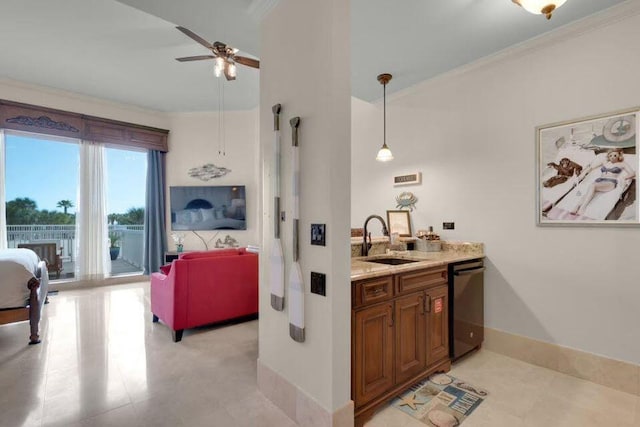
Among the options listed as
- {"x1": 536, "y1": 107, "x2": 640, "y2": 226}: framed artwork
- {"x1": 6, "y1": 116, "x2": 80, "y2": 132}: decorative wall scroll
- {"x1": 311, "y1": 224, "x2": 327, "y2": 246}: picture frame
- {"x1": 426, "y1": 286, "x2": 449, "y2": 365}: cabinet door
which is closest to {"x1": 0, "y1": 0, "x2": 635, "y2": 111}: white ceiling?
{"x1": 6, "y1": 116, "x2": 80, "y2": 132}: decorative wall scroll

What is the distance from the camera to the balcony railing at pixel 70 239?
193 inches

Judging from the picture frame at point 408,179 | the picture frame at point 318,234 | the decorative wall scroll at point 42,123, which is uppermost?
the decorative wall scroll at point 42,123

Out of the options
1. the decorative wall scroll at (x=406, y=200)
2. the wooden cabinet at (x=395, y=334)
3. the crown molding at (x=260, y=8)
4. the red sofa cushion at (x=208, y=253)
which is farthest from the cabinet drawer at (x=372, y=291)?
the red sofa cushion at (x=208, y=253)

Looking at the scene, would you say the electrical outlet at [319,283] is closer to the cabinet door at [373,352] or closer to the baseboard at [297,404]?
the cabinet door at [373,352]

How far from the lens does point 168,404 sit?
78.2 inches

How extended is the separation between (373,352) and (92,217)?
18.8 feet

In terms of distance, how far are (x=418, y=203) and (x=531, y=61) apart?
1.66 m

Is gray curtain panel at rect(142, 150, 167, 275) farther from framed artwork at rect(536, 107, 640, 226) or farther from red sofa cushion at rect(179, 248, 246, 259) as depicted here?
framed artwork at rect(536, 107, 640, 226)

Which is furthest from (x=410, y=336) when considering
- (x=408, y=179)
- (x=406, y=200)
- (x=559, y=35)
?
(x=559, y=35)

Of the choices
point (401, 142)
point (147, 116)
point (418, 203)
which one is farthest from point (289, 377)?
point (147, 116)

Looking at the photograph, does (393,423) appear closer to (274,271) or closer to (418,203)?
(274,271)

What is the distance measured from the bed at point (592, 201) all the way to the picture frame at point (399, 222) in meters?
1.37

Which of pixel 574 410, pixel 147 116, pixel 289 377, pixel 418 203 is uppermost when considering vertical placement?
pixel 147 116

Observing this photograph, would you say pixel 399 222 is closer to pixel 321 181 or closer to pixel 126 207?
pixel 321 181
